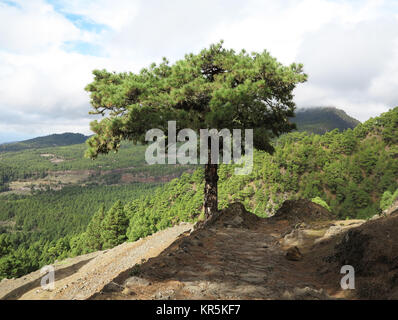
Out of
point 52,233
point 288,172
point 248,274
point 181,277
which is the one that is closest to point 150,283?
point 181,277

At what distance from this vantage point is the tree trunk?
13000 mm

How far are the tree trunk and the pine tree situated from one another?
47.0m

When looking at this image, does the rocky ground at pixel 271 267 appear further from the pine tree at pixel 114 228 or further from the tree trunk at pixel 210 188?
the pine tree at pixel 114 228

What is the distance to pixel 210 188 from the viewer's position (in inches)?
518

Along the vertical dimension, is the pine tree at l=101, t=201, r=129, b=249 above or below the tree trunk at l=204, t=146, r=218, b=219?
below

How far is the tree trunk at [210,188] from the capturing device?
1300 cm

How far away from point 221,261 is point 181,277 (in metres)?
1.71

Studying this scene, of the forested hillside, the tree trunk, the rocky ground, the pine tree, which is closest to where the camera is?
the rocky ground

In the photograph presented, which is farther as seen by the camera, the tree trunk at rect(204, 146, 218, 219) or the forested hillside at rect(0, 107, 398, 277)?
the forested hillside at rect(0, 107, 398, 277)

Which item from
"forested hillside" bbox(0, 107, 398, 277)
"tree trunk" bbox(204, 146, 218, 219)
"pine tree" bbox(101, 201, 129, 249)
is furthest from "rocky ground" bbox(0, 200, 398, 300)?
"pine tree" bbox(101, 201, 129, 249)

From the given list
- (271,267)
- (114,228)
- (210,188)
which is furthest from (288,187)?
(271,267)

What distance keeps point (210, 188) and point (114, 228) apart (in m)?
48.8

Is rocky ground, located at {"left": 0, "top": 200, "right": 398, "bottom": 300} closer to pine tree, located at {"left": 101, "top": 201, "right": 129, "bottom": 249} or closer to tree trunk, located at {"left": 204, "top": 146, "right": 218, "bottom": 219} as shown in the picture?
tree trunk, located at {"left": 204, "top": 146, "right": 218, "bottom": 219}
